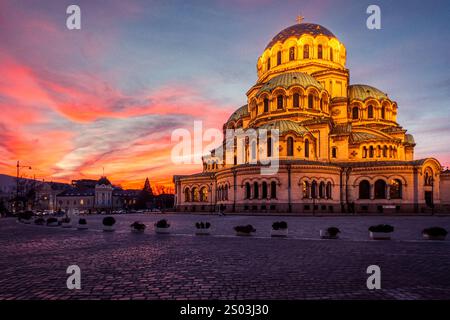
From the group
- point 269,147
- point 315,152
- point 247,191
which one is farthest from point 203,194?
point 315,152

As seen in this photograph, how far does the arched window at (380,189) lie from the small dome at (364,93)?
17.7m

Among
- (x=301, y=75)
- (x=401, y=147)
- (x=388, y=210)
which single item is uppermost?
(x=301, y=75)

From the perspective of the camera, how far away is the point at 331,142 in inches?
2307

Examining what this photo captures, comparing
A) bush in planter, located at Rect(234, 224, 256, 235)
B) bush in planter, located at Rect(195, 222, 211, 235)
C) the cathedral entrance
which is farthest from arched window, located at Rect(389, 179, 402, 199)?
bush in planter, located at Rect(195, 222, 211, 235)

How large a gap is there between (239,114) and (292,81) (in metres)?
16.9

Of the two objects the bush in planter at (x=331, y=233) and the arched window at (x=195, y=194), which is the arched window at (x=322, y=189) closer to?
the arched window at (x=195, y=194)

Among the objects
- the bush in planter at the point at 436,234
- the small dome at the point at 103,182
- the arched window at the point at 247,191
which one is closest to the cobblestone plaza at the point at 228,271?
the bush in planter at the point at 436,234

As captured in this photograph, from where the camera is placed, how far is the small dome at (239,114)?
71231mm

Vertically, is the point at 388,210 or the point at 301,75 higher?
the point at 301,75

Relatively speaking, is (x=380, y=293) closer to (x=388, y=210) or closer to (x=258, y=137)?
(x=258, y=137)

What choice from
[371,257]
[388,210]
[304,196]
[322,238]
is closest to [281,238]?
[322,238]

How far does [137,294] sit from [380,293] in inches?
222

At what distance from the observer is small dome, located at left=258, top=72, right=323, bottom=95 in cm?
5778

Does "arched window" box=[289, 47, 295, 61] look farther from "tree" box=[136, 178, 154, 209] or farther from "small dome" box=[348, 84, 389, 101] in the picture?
"tree" box=[136, 178, 154, 209]
